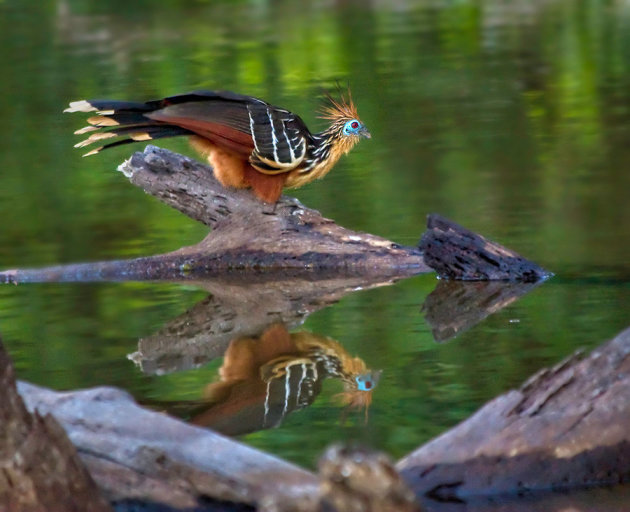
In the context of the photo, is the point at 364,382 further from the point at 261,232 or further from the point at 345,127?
the point at 345,127

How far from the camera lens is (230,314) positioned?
257 inches

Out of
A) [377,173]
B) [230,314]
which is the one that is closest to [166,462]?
[230,314]

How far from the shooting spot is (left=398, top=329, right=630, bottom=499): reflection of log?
3.88 m

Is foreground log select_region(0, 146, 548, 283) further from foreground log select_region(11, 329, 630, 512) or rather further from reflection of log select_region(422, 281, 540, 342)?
foreground log select_region(11, 329, 630, 512)

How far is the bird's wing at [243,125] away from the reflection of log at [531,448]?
10.8 ft

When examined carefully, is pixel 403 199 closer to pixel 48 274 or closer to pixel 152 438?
pixel 48 274

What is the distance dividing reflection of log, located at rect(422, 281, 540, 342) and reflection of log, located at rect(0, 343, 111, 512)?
8.53 ft

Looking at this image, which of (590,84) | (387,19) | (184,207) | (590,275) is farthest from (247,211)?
(387,19)

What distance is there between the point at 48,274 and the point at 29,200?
2407mm

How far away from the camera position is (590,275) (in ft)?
22.6

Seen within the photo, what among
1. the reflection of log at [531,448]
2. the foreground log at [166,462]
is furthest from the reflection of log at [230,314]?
the reflection of log at [531,448]

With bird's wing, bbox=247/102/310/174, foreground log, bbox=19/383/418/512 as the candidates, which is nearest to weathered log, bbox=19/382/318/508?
foreground log, bbox=19/383/418/512

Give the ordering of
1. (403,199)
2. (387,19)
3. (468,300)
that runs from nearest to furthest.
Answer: (468,300), (403,199), (387,19)

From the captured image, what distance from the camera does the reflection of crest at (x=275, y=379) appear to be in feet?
16.0
